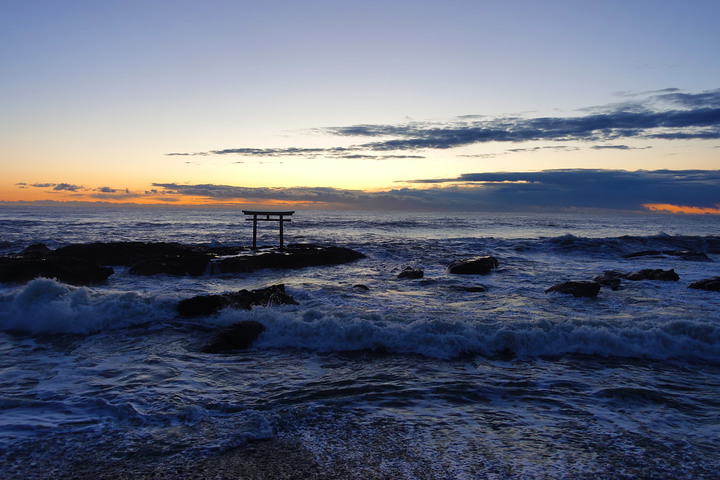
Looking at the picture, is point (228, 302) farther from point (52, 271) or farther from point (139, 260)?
point (139, 260)

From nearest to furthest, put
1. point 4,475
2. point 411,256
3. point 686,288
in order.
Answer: point 4,475 < point 686,288 < point 411,256

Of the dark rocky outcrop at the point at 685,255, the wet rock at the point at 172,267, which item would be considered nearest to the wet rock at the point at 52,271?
the wet rock at the point at 172,267

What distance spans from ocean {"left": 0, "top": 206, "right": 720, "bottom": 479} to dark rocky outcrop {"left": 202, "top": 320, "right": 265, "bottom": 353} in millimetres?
241

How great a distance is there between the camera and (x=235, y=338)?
8.91 metres

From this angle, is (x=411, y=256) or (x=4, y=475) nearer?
(x=4, y=475)

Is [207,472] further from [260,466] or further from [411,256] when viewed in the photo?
[411,256]

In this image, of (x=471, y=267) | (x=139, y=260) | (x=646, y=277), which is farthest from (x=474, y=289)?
(x=139, y=260)

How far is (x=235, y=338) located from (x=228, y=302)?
2.88m

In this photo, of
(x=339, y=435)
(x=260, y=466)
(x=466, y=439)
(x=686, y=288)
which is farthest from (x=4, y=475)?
(x=686, y=288)

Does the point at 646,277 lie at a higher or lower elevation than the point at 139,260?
lower

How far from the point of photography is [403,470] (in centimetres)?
432

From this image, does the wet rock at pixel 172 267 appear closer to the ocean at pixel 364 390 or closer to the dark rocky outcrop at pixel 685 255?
the ocean at pixel 364 390

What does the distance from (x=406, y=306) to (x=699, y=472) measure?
28.0ft

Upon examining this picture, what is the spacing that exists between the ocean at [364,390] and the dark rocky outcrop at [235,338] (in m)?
0.24
